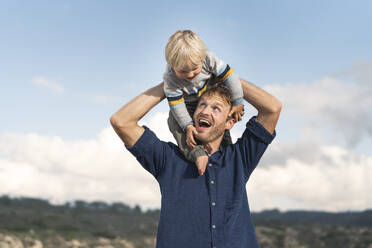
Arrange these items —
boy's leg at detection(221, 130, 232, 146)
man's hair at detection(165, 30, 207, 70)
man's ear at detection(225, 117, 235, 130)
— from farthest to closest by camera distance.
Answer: boy's leg at detection(221, 130, 232, 146) → man's ear at detection(225, 117, 235, 130) → man's hair at detection(165, 30, 207, 70)

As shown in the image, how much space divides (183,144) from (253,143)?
60 cm

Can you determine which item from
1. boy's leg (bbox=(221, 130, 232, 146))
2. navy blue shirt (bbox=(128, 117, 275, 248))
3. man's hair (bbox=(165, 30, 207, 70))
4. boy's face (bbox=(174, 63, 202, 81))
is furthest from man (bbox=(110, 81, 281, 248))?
man's hair (bbox=(165, 30, 207, 70))

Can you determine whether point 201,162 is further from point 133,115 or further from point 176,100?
point 133,115

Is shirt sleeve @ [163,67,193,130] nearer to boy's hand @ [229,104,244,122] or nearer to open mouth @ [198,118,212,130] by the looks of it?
open mouth @ [198,118,212,130]

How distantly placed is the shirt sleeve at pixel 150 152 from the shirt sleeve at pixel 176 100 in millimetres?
259

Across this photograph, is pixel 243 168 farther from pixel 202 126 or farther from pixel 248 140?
pixel 202 126

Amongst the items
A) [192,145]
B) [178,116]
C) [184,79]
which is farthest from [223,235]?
[184,79]

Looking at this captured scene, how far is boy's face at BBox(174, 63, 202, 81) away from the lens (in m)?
3.06

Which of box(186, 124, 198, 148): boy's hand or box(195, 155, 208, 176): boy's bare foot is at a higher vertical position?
box(186, 124, 198, 148): boy's hand

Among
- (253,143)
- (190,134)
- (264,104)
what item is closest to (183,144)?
(190,134)

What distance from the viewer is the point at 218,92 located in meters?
3.45

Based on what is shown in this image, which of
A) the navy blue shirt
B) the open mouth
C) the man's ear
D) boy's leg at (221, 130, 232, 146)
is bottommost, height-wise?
the navy blue shirt

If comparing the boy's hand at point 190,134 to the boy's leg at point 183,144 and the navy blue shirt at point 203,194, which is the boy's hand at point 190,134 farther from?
the navy blue shirt at point 203,194

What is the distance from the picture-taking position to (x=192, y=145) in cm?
332
